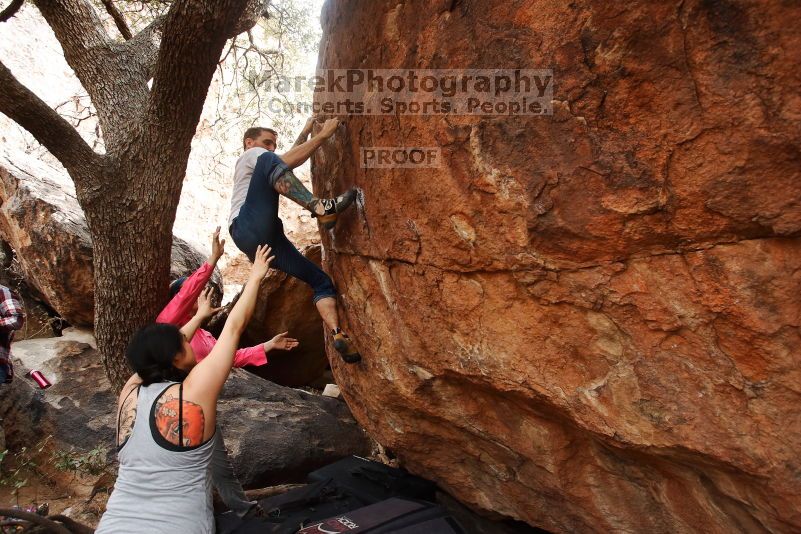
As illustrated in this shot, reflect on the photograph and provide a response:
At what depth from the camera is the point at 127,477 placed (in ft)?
7.29

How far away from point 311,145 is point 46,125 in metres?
1.84

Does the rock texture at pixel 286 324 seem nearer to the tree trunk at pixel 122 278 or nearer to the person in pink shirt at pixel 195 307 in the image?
the tree trunk at pixel 122 278

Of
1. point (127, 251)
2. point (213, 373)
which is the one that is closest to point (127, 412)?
point (213, 373)

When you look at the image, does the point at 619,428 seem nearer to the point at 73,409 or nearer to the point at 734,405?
the point at 734,405

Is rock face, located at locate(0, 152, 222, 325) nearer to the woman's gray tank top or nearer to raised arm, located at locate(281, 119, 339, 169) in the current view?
raised arm, located at locate(281, 119, 339, 169)

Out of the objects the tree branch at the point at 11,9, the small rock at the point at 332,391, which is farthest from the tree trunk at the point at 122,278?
the small rock at the point at 332,391

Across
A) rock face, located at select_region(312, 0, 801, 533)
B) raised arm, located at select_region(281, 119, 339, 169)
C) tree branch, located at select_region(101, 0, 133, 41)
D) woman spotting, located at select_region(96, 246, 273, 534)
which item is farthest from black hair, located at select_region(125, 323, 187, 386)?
tree branch, located at select_region(101, 0, 133, 41)

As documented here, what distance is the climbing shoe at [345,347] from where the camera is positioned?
3305mm

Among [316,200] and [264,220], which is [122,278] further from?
[316,200]

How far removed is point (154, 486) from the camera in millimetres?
2184

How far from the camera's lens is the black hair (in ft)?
7.61

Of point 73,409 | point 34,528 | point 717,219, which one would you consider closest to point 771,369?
point 717,219

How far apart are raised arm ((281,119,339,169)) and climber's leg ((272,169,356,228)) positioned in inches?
4.2

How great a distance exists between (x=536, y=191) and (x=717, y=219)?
64 cm
